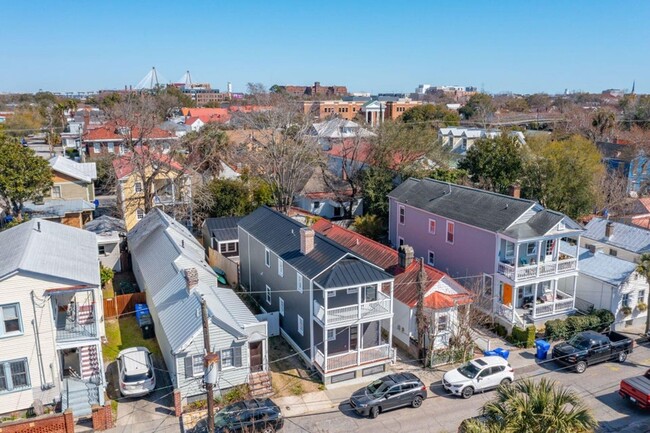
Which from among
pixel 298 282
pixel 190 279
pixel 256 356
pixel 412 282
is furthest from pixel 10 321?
pixel 412 282

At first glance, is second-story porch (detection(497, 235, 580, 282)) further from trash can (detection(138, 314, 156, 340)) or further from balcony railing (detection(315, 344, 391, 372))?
trash can (detection(138, 314, 156, 340))

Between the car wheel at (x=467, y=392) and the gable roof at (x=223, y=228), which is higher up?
the gable roof at (x=223, y=228)

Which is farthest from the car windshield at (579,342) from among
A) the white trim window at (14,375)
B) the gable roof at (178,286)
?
the white trim window at (14,375)

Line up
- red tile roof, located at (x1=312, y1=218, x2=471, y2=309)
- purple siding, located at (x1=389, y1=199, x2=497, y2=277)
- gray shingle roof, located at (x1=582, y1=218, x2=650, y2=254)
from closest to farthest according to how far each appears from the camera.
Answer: red tile roof, located at (x1=312, y1=218, x2=471, y2=309) < purple siding, located at (x1=389, y1=199, x2=497, y2=277) < gray shingle roof, located at (x1=582, y1=218, x2=650, y2=254)

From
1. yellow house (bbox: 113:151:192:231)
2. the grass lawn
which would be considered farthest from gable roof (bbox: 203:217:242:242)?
the grass lawn

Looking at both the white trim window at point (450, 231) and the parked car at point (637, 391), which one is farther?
the white trim window at point (450, 231)

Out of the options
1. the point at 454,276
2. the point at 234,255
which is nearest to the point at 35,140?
the point at 234,255

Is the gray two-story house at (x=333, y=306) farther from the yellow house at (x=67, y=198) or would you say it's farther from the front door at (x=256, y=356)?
the yellow house at (x=67, y=198)
